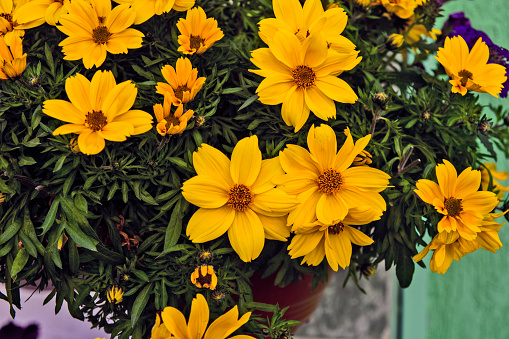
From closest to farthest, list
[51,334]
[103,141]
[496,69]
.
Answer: [103,141] < [496,69] < [51,334]

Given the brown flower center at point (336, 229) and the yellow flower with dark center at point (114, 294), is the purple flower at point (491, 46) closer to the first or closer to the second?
the brown flower center at point (336, 229)

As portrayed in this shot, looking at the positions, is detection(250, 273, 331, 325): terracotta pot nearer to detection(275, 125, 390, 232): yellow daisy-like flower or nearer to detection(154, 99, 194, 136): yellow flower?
detection(275, 125, 390, 232): yellow daisy-like flower

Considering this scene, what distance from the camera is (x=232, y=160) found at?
57 centimetres

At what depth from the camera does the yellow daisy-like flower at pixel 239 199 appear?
559mm

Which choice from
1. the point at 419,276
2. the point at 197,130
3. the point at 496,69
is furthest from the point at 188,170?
the point at 419,276

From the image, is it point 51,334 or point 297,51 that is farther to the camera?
point 51,334

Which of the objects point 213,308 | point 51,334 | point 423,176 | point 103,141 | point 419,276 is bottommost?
point 51,334

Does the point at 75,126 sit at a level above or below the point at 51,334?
above

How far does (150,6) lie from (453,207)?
0.43 metres

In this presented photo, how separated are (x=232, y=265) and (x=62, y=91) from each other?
0.95ft

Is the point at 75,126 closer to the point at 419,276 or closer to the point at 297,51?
the point at 297,51

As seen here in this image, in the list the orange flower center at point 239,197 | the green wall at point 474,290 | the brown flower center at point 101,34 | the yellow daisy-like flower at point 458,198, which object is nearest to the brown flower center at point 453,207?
the yellow daisy-like flower at point 458,198

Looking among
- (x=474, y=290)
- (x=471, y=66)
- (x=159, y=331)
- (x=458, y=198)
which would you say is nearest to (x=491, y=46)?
(x=471, y=66)

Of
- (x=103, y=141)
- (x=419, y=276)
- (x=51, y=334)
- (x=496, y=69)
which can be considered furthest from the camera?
(x=419, y=276)
